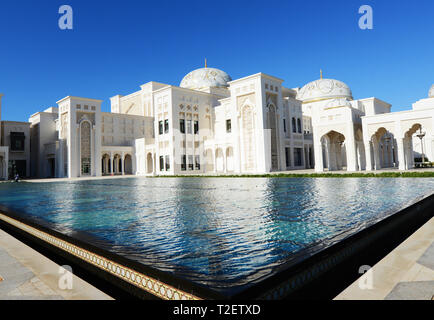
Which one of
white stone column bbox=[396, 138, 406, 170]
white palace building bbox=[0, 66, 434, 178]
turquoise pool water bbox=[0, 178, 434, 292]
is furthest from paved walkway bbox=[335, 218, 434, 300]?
white palace building bbox=[0, 66, 434, 178]

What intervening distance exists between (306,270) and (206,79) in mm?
40099

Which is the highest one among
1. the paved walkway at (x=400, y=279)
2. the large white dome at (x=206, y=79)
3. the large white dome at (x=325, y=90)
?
the large white dome at (x=206, y=79)

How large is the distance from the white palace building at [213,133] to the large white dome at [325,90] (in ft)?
0.41

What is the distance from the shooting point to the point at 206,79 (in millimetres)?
40375

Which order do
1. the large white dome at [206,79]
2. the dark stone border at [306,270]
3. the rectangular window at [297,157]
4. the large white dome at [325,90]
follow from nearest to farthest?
1. the dark stone border at [306,270]
2. the rectangular window at [297,157]
3. the large white dome at [325,90]
4. the large white dome at [206,79]

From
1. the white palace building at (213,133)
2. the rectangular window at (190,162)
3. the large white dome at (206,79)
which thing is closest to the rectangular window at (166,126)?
the white palace building at (213,133)

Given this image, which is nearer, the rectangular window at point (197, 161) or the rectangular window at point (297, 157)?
the rectangular window at point (297, 157)

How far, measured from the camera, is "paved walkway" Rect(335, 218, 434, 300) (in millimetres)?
2254

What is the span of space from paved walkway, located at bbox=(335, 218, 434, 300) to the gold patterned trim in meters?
1.32

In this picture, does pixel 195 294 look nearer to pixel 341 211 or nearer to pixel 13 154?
pixel 341 211

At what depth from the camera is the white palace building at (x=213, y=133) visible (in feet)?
81.3

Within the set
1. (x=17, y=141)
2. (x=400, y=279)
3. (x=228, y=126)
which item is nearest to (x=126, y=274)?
(x=400, y=279)

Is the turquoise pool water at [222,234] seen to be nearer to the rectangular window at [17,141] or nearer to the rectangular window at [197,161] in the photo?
the rectangular window at [197,161]

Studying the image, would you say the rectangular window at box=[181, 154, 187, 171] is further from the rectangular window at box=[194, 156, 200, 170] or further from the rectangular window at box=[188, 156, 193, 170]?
the rectangular window at box=[194, 156, 200, 170]
